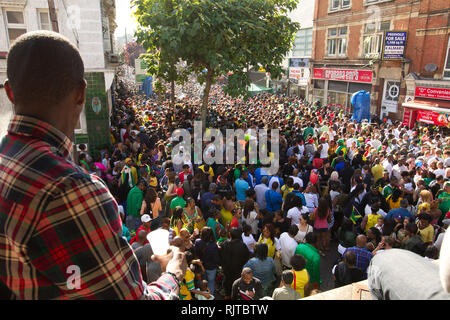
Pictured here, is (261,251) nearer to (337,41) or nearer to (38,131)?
(38,131)

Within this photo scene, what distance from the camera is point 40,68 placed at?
3.48 feet

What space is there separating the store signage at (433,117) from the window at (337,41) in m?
9.44

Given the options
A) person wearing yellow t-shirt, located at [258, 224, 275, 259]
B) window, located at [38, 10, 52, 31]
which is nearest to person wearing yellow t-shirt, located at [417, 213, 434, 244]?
person wearing yellow t-shirt, located at [258, 224, 275, 259]

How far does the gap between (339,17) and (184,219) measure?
963 inches

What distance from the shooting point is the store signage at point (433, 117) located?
599 inches

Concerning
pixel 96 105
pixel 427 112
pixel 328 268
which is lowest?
pixel 328 268

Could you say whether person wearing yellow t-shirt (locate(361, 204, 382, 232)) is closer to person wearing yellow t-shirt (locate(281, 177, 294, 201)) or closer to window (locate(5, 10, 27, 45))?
person wearing yellow t-shirt (locate(281, 177, 294, 201))

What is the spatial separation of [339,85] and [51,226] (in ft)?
88.9

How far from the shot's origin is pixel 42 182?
961 mm

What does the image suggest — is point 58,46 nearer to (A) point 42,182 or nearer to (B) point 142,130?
(A) point 42,182

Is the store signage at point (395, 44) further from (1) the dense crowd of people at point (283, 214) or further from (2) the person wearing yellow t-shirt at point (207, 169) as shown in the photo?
(2) the person wearing yellow t-shirt at point (207, 169)

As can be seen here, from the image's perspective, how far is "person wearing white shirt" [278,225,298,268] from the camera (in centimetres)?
526

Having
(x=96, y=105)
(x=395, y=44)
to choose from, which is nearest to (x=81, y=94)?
(x=96, y=105)
